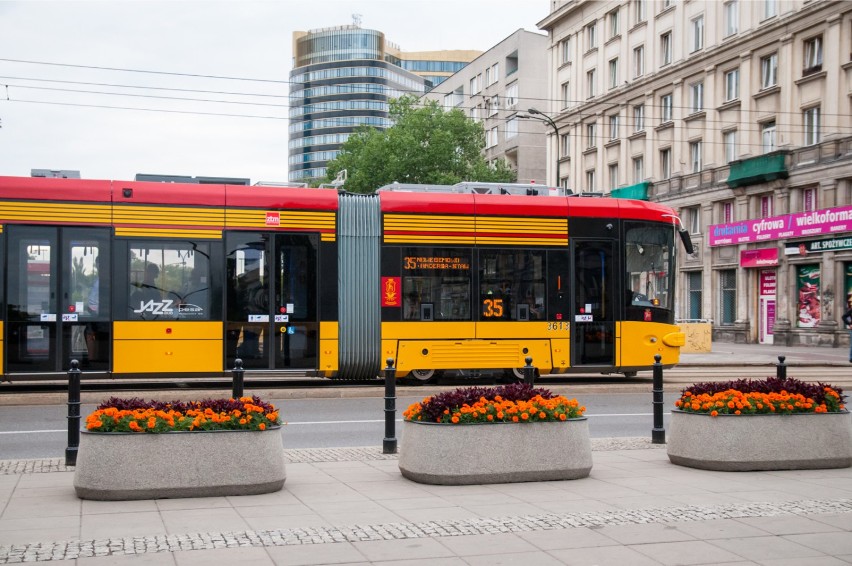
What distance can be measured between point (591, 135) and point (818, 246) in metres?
20.5

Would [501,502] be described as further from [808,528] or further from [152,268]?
[152,268]

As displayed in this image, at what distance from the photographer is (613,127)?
54.9 m

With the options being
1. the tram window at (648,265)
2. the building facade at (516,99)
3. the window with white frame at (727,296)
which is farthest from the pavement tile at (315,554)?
the building facade at (516,99)

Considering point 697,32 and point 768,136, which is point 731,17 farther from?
point 768,136

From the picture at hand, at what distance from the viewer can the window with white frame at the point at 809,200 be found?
39.6 metres

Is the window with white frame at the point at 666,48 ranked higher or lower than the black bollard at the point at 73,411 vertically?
higher

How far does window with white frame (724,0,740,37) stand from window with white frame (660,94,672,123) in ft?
16.7

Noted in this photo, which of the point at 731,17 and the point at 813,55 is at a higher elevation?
the point at 731,17

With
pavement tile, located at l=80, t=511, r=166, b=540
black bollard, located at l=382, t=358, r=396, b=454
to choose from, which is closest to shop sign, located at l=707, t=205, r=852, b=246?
black bollard, located at l=382, t=358, r=396, b=454

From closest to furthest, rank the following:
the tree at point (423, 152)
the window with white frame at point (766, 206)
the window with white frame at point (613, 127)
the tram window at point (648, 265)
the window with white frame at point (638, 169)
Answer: the tram window at point (648, 265) → the window with white frame at point (766, 206) → the window with white frame at point (638, 169) → the window with white frame at point (613, 127) → the tree at point (423, 152)

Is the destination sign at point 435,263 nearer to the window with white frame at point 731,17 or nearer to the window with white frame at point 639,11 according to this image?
the window with white frame at point 731,17

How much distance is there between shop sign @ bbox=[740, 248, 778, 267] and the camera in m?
41.5

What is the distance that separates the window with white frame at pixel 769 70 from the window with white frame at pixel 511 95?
103 feet

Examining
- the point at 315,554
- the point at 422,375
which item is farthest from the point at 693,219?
the point at 315,554
